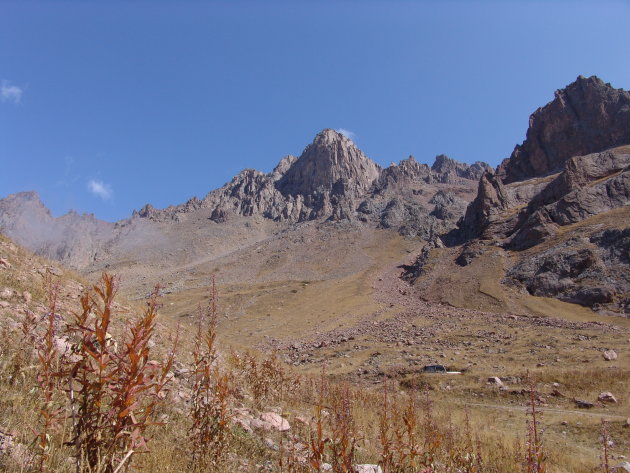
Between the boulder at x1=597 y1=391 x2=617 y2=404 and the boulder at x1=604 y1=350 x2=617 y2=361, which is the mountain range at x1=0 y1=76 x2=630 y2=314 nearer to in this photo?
the boulder at x1=604 y1=350 x2=617 y2=361

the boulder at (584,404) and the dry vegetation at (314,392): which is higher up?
the dry vegetation at (314,392)

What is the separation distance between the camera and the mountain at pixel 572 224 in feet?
132

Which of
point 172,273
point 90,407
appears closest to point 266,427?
point 90,407

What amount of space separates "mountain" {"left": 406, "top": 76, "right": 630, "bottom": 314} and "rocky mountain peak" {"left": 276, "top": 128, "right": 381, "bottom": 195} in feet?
236

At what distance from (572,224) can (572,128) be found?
71.2 meters

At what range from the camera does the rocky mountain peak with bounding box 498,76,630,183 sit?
101 metres

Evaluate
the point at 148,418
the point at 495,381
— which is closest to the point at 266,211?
the point at 495,381

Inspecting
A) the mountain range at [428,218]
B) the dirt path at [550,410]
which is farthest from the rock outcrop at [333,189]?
the dirt path at [550,410]

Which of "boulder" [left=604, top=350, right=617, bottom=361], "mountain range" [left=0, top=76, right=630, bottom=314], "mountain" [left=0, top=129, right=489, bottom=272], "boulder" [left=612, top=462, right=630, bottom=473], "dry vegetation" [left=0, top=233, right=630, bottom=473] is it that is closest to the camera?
"dry vegetation" [left=0, top=233, right=630, bottom=473]

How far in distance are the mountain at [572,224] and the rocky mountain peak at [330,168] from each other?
72057 millimetres

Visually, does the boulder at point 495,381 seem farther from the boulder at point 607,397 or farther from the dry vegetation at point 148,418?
the dry vegetation at point 148,418

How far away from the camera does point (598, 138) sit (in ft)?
332

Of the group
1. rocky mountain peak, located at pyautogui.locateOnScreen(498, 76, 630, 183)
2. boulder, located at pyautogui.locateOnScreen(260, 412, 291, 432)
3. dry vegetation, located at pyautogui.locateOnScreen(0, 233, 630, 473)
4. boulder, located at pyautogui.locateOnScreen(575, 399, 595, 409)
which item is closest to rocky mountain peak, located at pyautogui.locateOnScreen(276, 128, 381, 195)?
rocky mountain peak, located at pyautogui.locateOnScreen(498, 76, 630, 183)

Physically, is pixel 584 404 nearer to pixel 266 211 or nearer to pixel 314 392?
pixel 314 392
